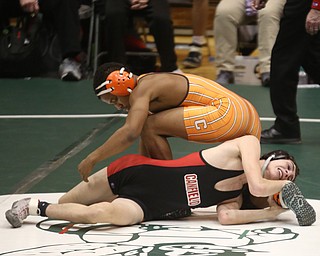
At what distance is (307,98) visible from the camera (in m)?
7.70

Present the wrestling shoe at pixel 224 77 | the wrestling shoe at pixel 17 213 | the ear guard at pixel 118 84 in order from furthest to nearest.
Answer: the wrestling shoe at pixel 224 77, the ear guard at pixel 118 84, the wrestling shoe at pixel 17 213

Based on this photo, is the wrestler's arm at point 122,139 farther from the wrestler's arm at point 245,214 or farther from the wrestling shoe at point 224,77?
the wrestling shoe at point 224,77

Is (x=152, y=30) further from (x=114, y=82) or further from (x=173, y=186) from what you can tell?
(x=173, y=186)

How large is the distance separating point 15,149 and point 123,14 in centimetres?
248

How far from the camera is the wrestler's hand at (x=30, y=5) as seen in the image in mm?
8250

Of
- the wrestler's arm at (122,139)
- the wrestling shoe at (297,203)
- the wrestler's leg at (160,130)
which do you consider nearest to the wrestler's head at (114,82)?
the wrestler's arm at (122,139)

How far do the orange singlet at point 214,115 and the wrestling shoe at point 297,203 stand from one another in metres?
0.55

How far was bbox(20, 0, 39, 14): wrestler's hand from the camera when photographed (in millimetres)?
8250

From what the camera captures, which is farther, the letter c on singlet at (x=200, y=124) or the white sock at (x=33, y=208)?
the letter c on singlet at (x=200, y=124)

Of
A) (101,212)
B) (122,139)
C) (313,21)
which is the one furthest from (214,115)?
(313,21)

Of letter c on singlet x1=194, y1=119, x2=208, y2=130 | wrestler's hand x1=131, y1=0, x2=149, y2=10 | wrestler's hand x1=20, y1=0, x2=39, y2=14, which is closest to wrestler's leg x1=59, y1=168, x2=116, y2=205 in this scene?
letter c on singlet x1=194, y1=119, x2=208, y2=130

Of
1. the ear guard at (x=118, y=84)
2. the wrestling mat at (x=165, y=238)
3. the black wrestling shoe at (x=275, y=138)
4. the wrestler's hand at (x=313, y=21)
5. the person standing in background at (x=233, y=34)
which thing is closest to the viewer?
the wrestling mat at (x=165, y=238)

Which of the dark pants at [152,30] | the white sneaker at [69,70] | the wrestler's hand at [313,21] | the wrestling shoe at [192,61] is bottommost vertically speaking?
the wrestling shoe at [192,61]

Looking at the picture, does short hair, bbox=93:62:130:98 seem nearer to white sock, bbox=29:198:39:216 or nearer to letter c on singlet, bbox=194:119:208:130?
letter c on singlet, bbox=194:119:208:130
